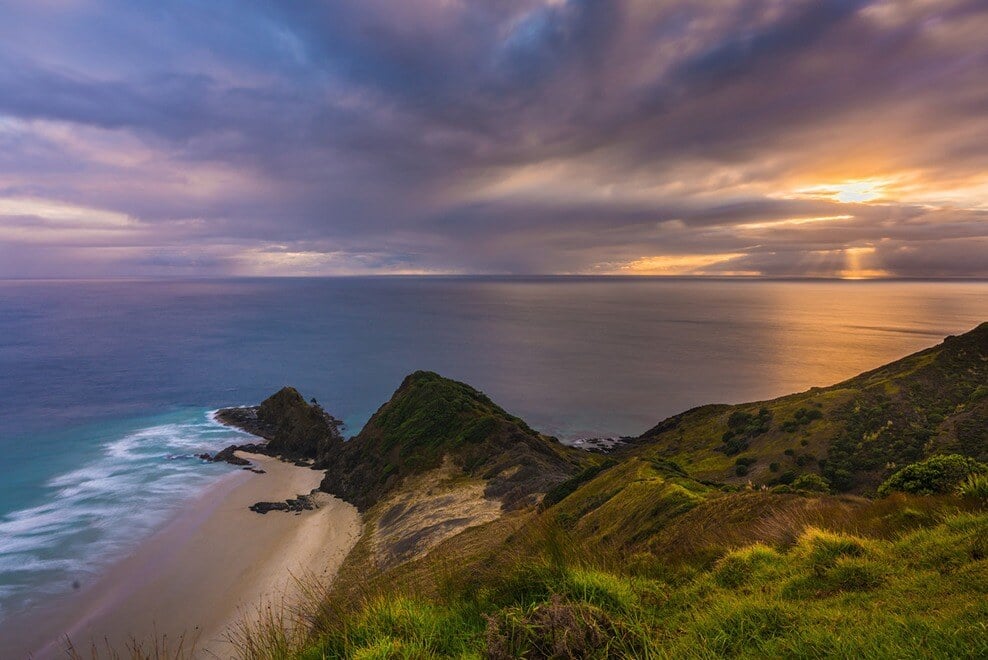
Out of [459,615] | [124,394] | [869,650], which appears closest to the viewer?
[869,650]

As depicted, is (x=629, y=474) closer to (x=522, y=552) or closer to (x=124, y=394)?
(x=522, y=552)

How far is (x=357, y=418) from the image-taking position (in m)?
81.9

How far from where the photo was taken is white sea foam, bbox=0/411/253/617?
118ft

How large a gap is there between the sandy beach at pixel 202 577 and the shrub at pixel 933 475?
26268 mm

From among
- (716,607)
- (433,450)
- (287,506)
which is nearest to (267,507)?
(287,506)

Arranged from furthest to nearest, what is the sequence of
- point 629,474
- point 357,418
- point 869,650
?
point 357,418 → point 629,474 → point 869,650

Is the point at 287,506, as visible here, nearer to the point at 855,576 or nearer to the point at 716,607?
the point at 716,607

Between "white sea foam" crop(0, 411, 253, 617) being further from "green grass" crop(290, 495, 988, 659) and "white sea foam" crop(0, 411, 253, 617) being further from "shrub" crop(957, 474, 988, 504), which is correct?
"shrub" crop(957, 474, 988, 504)

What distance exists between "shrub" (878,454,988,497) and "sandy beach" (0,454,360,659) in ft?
86.2

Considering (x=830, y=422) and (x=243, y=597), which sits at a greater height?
(x=830, y=422)

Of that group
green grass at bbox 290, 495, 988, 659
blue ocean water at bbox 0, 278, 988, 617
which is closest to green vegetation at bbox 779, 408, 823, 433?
blue ocean water at bbox 0, 278, 988, 617

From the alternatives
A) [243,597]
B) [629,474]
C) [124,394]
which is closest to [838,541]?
[629,474]

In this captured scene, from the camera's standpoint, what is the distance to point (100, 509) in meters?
46.6

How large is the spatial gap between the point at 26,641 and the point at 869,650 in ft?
142
